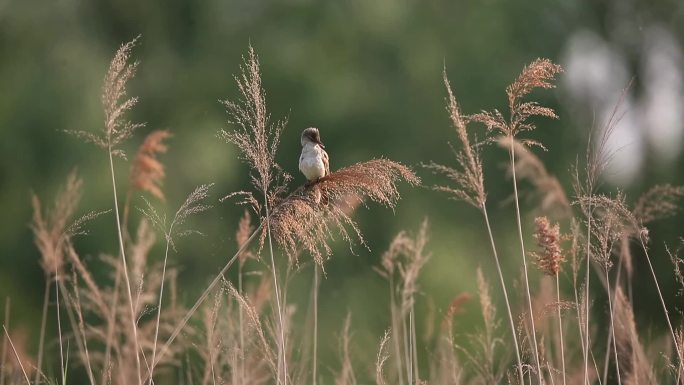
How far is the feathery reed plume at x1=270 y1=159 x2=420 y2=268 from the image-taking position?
10.7ft

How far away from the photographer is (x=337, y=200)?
3.49 metres

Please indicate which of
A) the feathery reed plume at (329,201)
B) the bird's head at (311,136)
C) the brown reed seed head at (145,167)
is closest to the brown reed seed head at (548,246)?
the feathery reed plume at (329,201)

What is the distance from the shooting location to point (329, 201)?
349 cm

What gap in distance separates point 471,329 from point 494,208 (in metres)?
1.36

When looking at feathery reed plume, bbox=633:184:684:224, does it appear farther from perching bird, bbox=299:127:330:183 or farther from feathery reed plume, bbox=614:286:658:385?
perching bird, bbox=299:127:330:183

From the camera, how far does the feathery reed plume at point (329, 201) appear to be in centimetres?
327

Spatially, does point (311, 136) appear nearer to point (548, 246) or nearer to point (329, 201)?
point (329, 201)

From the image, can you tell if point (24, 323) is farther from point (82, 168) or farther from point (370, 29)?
point (370, 29)

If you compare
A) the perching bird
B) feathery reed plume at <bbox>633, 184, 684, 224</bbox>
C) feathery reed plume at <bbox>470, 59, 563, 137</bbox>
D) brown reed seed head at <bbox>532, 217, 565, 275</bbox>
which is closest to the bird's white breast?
the perching bird

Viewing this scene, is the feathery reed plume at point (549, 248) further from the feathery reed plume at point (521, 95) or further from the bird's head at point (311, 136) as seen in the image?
the bird's head at point (311, 136)

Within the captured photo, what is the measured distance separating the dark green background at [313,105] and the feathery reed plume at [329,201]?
632cm

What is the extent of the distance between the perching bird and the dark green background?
18.4 feet

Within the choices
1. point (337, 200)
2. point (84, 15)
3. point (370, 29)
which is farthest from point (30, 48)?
point (337, 200)

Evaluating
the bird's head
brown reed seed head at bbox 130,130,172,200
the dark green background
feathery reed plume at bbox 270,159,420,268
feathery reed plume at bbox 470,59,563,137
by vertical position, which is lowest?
feathery reed plume at bbox 270,159,420,268
